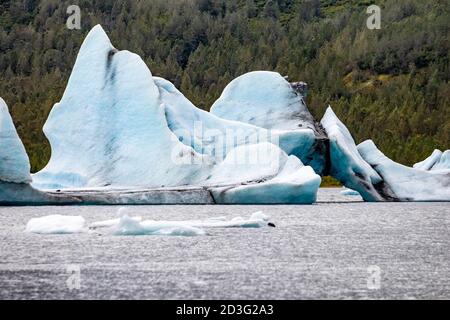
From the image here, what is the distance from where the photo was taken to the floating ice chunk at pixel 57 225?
22.6 meters

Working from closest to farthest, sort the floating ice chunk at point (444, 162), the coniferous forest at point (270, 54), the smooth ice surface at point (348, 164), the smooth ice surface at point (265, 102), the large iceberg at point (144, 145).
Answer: the large iceberg at point (144, 145) < the smooth ice surface at point (348, 164) < the smooth ice surface at point (265, 102) < the floating ice chunk at point (444, 162) < the coniferous forest at point (270, 54)

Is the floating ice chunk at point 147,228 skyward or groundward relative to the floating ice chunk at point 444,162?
skyward

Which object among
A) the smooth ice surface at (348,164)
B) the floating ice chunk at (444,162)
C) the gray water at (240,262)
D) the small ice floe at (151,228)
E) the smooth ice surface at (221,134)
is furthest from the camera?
the floating ice chunk at (444,162)

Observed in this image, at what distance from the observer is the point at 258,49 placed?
9881 centimetres

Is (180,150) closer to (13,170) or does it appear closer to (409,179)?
(13,170)

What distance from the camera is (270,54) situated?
9669 cm

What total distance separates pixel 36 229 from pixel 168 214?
5529 millimetres

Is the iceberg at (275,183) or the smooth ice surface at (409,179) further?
the smooth ice surface at (409,179)

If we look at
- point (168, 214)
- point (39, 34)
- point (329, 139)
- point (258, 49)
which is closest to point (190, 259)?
Answer: point (168, 214)

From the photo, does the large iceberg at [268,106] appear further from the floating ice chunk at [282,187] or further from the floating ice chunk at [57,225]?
the floating ice chunk at [57,225]

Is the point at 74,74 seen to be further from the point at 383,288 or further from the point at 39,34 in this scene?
the point at 39,34

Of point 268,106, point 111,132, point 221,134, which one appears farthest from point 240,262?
point 268,106

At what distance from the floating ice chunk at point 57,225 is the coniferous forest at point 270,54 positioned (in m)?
30.6

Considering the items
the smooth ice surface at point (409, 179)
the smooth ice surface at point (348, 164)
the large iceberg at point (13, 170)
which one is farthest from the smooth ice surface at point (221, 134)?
the large iceberg at point (13, 170)
